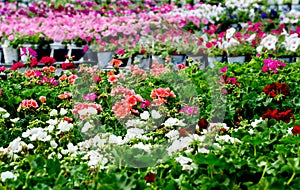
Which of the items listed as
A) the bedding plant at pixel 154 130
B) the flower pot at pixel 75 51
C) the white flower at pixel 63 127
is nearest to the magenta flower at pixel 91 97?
the bedding plant at pixel 154 130

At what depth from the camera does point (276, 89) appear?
357 cm

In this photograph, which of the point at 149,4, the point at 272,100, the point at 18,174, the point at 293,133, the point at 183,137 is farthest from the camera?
the point at 149,4

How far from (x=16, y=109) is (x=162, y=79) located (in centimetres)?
108

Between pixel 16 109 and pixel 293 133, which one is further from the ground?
pixel 293 133

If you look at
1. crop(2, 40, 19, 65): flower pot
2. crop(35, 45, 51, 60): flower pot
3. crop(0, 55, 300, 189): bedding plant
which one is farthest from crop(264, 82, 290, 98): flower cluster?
crop(2, 40, 19, 65): flower pot

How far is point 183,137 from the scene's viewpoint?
274cm

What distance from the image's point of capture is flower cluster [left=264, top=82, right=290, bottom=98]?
3.54 m

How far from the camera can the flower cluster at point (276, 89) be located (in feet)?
11.6

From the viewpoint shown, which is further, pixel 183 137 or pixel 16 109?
pixel 16 109

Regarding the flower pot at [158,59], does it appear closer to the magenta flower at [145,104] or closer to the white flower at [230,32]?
the white flower at [230,32]

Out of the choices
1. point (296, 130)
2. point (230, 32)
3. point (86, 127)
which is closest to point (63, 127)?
point (86, 127)

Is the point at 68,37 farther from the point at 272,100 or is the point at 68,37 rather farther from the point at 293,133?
the point at 293,133

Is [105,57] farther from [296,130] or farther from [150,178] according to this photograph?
[150,178]

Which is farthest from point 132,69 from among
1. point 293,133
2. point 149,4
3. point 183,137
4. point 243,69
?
point 149,4
